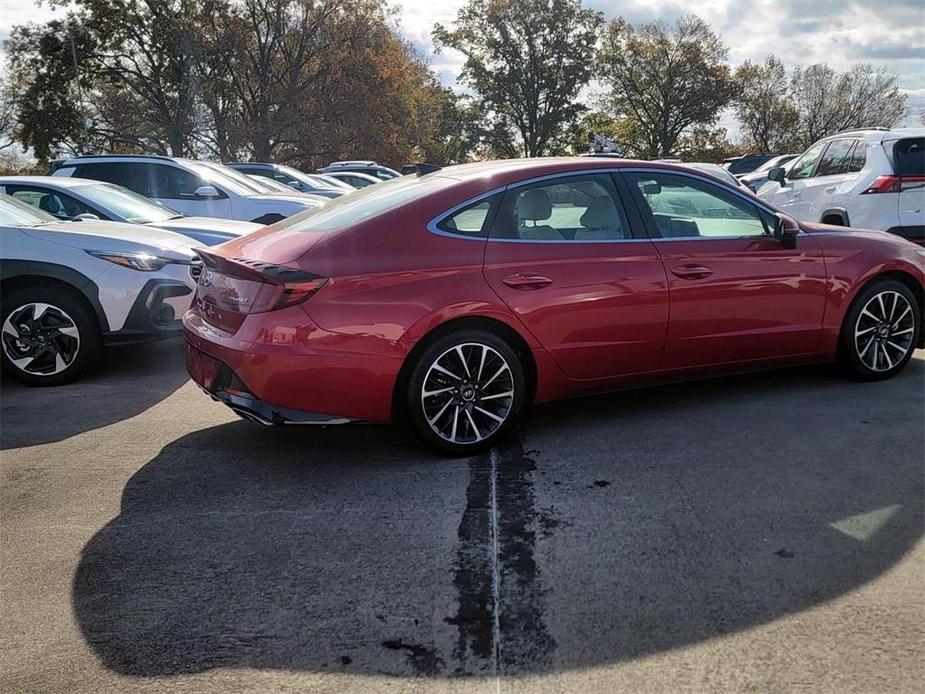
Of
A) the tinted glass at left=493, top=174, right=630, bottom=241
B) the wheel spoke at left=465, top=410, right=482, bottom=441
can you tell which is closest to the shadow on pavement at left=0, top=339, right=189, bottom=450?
the wheel spoke at left=465, top=410, right=482, bottom=441

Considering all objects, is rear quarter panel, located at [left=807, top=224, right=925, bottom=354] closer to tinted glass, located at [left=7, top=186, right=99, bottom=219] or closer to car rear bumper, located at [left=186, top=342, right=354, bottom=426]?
car rear bumper, located at [left=186, top=342, right=354, bottom=426]

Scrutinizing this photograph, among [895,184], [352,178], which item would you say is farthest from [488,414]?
[352,178]

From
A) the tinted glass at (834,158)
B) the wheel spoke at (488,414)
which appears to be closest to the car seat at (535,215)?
the wheel spoke at (488,414)

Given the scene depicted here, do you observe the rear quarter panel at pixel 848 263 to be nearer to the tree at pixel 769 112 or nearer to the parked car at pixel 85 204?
the parked car at pixel 85 204

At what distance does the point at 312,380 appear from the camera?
3.84m

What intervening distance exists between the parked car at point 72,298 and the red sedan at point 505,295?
5.36 feet

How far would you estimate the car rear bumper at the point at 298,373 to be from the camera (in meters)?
3.79

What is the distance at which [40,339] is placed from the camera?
5.76 m

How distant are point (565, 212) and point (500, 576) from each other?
7.37 feet

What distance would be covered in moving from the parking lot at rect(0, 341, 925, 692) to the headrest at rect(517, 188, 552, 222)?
1216 mm

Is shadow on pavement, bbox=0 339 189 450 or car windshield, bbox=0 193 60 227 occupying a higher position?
car windshield, bbox=0 193 60 227

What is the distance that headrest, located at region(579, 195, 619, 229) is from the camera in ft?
14.8

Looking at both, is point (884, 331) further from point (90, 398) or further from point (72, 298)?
point (72, 298)

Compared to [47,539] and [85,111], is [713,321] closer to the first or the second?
[47,539]
